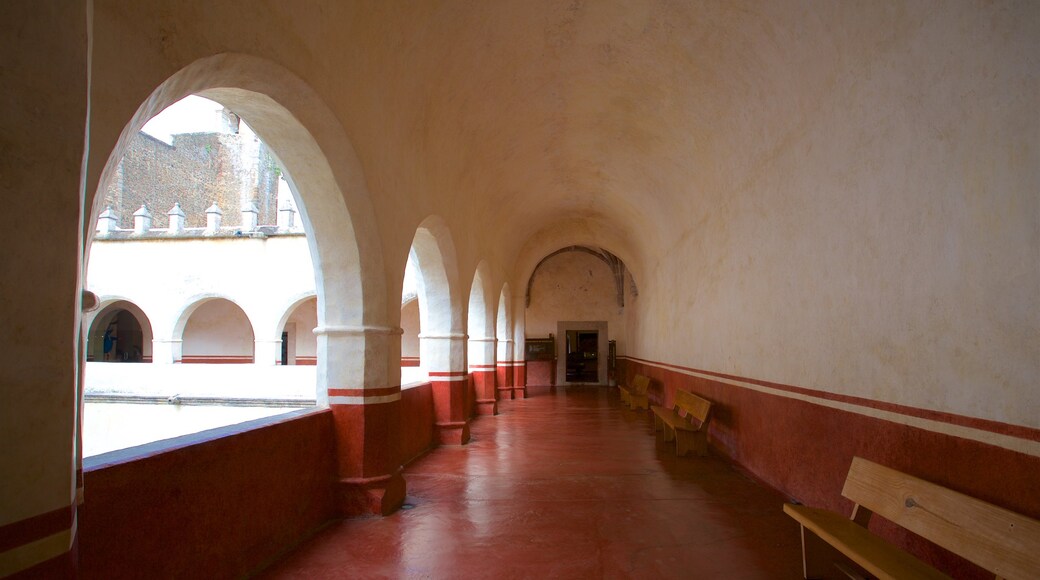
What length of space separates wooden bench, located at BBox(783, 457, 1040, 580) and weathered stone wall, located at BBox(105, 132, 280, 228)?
24788mm

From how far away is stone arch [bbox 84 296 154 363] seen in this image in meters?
20.3

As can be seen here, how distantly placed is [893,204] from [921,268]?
497mm

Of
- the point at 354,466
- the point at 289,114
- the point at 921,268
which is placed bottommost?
the point at 354,466

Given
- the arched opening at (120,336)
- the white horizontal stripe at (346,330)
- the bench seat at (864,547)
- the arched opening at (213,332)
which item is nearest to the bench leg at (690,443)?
the bench seat at (864,547)

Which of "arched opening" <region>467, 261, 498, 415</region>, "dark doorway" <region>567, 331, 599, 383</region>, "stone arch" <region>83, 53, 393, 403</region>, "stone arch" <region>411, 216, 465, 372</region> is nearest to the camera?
"stone arch" <region>83, 53, 393, 403</region>

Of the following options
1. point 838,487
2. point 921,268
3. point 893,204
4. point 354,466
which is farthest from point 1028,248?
point 354,466

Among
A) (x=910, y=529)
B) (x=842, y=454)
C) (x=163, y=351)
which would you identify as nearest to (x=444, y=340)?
(x=842, y=454)

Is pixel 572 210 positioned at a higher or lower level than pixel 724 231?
higher

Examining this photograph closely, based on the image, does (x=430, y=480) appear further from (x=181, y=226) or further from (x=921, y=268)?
(x=181, y=226)

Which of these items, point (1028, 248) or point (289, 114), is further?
point (289, 114)

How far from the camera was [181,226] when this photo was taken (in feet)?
56.0

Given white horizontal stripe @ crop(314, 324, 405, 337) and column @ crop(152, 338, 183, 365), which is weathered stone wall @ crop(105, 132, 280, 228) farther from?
white horizontal stripe @ crop(314, 324, 405, 337)

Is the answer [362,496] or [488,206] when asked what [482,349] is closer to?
[488,206]

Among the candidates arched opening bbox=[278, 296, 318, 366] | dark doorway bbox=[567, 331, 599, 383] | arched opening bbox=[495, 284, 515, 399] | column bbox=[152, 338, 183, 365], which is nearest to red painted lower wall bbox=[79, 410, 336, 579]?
arched opening bbox=[495, 284, 515, 399]
